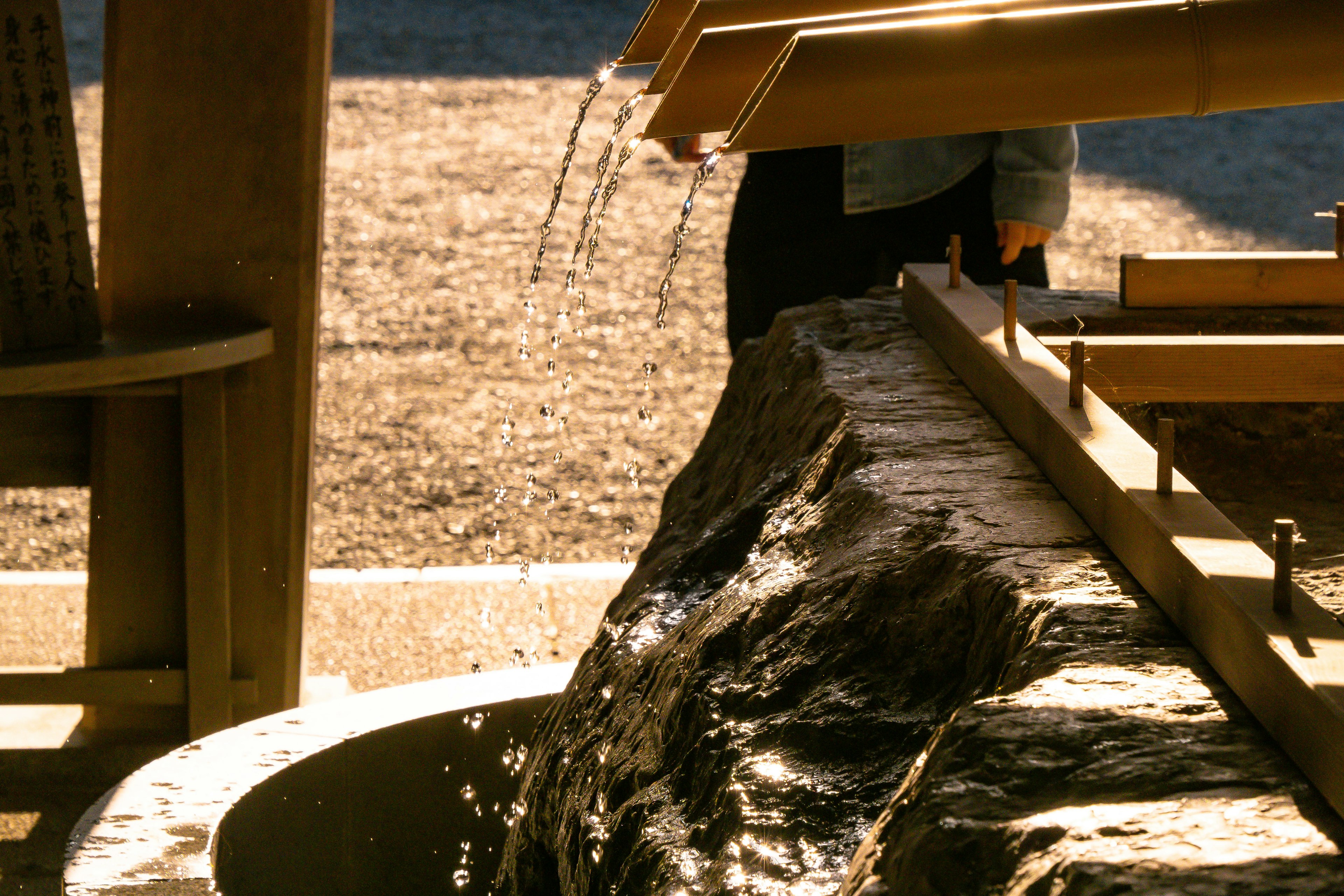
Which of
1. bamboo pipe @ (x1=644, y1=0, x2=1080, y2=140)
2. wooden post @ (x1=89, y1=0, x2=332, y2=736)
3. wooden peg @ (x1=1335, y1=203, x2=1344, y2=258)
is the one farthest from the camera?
wooden post @ (x1=89, y1=0, x2=332, y2=736)

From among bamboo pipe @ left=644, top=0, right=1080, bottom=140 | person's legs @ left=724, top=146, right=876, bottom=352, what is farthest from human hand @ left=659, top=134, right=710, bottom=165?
bamboo pipe @ left=644, top=0, right=1080, bottom=140

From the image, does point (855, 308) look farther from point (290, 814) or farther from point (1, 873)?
point (1, 873)

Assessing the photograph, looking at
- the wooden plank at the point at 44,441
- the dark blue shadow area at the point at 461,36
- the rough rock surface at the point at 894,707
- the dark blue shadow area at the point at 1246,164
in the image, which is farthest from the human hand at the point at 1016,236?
the dark blue shadow area at the point at 461,36

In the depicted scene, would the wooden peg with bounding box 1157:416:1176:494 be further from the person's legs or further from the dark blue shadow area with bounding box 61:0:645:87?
the dark blue shadow area with bounding box 61:0:645:87

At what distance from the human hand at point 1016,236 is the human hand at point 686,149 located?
0.66 m

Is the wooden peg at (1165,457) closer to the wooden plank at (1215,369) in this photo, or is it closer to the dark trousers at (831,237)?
the wooden plank at (1215,369)

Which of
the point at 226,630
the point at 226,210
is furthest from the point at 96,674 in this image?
the point at 226,210

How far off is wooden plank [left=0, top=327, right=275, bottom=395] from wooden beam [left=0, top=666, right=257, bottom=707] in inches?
24.7

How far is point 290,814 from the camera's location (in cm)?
169

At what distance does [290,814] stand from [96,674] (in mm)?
1602

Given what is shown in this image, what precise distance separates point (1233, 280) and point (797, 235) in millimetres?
1201

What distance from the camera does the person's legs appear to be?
10.6ft

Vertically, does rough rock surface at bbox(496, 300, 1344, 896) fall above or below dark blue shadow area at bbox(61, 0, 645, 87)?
below

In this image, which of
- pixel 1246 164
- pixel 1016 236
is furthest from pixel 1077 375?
pixel 1246 164
